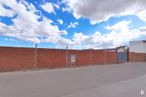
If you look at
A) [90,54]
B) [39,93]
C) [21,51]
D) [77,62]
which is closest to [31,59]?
[21,51]

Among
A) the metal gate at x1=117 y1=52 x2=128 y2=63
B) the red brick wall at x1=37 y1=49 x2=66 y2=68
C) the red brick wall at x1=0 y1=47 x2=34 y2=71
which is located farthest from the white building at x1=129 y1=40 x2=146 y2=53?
the red brick wall at x1=0 y1=47 x2=34 y2=71

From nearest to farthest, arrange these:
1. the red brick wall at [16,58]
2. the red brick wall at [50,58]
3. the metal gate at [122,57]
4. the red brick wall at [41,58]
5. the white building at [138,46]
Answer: the red brick wall at [16,58]
the red brick wall at [41,58]
the red brick wall at [50,58]
the metal gate at [122,57]
the white building at [138,46]

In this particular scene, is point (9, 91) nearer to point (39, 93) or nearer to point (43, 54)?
point (39, 93)

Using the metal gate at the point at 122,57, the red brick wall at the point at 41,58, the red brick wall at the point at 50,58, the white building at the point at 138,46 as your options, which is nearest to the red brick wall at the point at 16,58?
the red brick wall at the point at 41,58

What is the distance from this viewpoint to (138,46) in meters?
55.5

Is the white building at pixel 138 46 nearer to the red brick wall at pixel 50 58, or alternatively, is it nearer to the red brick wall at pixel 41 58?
the red brick wall at pixel 41 58

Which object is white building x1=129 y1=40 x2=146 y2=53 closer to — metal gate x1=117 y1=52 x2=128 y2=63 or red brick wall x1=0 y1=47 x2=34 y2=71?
metal gate x1=117 y1=52 x2=128 y2=63

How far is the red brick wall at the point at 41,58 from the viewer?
2033 centimetres

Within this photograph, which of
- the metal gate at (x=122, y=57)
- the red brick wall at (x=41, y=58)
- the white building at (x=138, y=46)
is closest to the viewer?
the red brick wall at (x=41, y=58)

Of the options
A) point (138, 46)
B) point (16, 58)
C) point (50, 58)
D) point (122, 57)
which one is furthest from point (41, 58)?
point (138, 46)

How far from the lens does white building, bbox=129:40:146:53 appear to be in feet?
180

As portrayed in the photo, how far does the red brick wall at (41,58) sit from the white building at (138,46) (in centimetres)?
2477

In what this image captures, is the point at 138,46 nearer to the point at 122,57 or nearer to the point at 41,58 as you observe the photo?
the point at 122,57

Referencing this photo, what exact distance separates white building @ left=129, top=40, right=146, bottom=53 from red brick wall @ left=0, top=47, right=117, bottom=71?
81.3 ft
